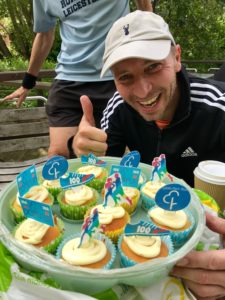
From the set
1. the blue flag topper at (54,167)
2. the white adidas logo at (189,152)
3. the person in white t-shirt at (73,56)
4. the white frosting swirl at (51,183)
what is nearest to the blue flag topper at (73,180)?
the blue flag topper at (54,167)

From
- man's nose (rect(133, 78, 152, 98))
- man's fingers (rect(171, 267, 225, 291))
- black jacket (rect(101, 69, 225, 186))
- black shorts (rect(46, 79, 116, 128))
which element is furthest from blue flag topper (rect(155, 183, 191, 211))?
black shorts (rect(46, 79, 116, 128))

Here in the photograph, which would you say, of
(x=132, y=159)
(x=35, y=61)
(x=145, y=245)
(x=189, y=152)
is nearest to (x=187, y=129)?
(x=189, y=152)

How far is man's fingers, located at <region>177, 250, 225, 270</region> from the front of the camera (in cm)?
94

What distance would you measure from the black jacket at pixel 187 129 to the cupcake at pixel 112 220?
642 millimetres

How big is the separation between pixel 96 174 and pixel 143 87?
44 cm

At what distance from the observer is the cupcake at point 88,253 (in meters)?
0.96

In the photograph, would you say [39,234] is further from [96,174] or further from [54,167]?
[96,174]

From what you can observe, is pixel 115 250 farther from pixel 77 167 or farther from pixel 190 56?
pixel 190 56

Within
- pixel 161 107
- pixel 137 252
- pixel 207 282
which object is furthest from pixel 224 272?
pixel 161 107

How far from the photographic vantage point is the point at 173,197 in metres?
1.05

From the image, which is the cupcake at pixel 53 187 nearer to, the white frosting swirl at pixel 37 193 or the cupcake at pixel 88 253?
the white frosting swirl at pixel 37 193

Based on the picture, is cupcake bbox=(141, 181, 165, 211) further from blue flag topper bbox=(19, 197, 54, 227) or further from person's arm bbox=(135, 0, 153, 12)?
person's arm bbox=(135, 0, 153, 12)

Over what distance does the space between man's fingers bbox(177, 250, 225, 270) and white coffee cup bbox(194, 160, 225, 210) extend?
1.53ft

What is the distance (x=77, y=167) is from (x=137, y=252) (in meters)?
0.62
